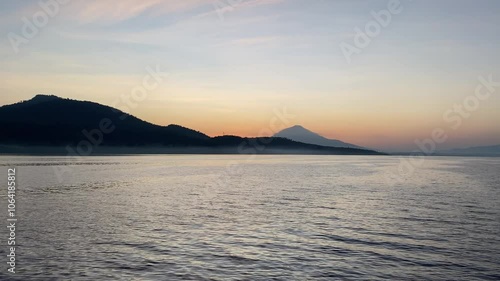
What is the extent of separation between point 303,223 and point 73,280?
1963 cm

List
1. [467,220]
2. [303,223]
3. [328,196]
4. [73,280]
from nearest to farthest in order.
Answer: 1. [73,280]
2. [303,223]
3. [467,220]
4. [328,196]

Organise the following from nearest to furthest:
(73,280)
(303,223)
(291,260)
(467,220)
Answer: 1. (73,280)
2. (291,260)
3. (303,223)
4. (467,220)

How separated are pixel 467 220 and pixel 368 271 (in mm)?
20290

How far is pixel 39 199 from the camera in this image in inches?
1880

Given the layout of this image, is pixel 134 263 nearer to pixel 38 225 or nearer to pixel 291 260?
pixel 291 260

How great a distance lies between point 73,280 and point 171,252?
6204mm

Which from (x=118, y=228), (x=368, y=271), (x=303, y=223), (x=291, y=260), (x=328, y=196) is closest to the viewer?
(x=368, y=271)

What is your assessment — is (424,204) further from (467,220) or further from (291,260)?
(291,260)

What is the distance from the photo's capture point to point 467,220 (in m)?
37.1

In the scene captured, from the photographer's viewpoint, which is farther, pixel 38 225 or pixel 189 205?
pixel 189 205

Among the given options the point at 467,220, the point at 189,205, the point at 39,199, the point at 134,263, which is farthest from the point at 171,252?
the point at 39,199

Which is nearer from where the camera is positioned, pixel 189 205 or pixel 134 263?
pixel 134 263

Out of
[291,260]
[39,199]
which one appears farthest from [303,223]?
[39,199]

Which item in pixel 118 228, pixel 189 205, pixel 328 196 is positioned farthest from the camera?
pixel 328 196
